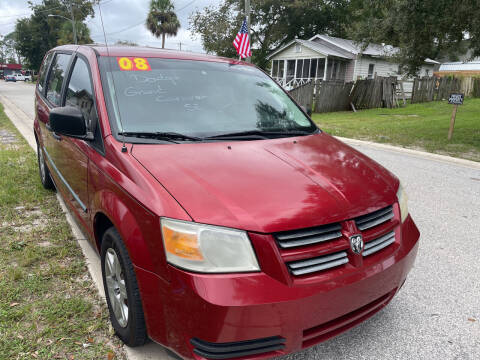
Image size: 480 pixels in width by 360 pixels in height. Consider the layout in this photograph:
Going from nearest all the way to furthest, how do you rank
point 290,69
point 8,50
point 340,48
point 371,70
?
point 340,48 < point 371,70 < point 290,69 < point 8,50

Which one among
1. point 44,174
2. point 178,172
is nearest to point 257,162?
point 178,172

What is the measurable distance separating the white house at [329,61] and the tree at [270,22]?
8.04 meters

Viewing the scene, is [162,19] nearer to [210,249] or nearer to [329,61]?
[329,61]

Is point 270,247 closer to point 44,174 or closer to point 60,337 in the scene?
point 60,337

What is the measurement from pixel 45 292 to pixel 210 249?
1.73 metres

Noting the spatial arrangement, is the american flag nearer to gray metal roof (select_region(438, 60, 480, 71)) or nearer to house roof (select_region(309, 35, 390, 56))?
house roof (select_region(309, 35, 390, 56))

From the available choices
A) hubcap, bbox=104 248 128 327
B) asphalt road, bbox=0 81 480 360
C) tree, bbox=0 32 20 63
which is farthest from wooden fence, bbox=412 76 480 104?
tree, bbox=0 32 20 63

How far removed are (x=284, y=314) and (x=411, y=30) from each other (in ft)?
33.5

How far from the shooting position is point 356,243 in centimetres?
187

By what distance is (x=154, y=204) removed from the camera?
5.87 feet

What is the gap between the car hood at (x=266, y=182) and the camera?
5.79 feet

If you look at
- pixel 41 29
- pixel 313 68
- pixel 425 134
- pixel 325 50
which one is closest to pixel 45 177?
pixel 425 134

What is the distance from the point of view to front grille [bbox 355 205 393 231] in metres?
1.97

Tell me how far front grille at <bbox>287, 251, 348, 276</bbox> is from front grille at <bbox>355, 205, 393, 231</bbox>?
209 mm
